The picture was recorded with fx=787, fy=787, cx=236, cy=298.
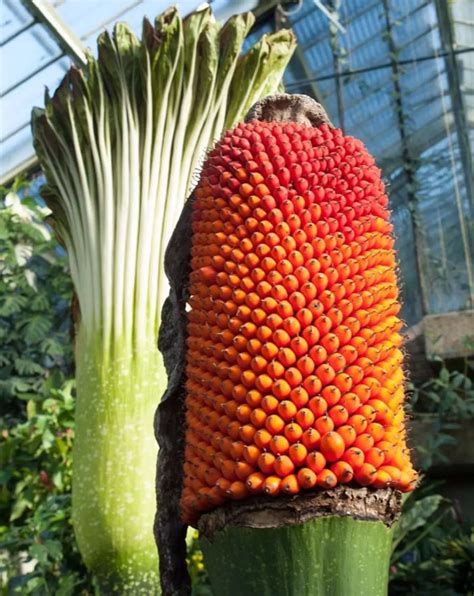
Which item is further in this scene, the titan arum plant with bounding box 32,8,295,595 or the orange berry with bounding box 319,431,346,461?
the titan arum plant with bounding box 32,8,295,595

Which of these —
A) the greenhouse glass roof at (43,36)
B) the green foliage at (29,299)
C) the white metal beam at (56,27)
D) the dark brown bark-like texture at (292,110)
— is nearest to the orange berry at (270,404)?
the dark brown bark-like texture at (292,110)

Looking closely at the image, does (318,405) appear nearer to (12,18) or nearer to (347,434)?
(347,434)

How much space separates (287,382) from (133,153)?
187 cm

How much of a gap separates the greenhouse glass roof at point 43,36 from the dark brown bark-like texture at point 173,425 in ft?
17.8

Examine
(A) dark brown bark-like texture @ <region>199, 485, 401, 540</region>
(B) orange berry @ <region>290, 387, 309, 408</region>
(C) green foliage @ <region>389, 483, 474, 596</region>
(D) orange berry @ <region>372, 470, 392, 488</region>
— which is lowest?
(C) green foliage @ <region>389, 483, 474, 596</region>

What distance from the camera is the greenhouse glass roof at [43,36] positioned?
Result: 6082mm

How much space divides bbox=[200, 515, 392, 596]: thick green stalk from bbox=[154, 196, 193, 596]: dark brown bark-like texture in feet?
0.40

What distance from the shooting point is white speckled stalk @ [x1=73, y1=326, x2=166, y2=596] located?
1.84m

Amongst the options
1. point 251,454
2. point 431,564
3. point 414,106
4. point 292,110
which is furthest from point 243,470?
point 414,106

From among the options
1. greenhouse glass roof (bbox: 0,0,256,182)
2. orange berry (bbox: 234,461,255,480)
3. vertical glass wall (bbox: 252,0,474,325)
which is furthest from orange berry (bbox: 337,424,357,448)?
greenhouse glass roof (bbox: 0,0,256,182)

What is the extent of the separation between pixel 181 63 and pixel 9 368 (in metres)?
3.72

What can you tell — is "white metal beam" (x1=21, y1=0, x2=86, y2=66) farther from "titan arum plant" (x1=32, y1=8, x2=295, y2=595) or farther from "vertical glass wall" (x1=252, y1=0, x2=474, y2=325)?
"titan arum plant" (x1=32, y1=8, x2=295, y2=595)

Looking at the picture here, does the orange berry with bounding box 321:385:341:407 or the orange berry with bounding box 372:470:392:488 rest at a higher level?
the orange berry with bounding box 321:385:341:407

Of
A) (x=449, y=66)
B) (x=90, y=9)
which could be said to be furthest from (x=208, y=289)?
(x=90, y=9)
